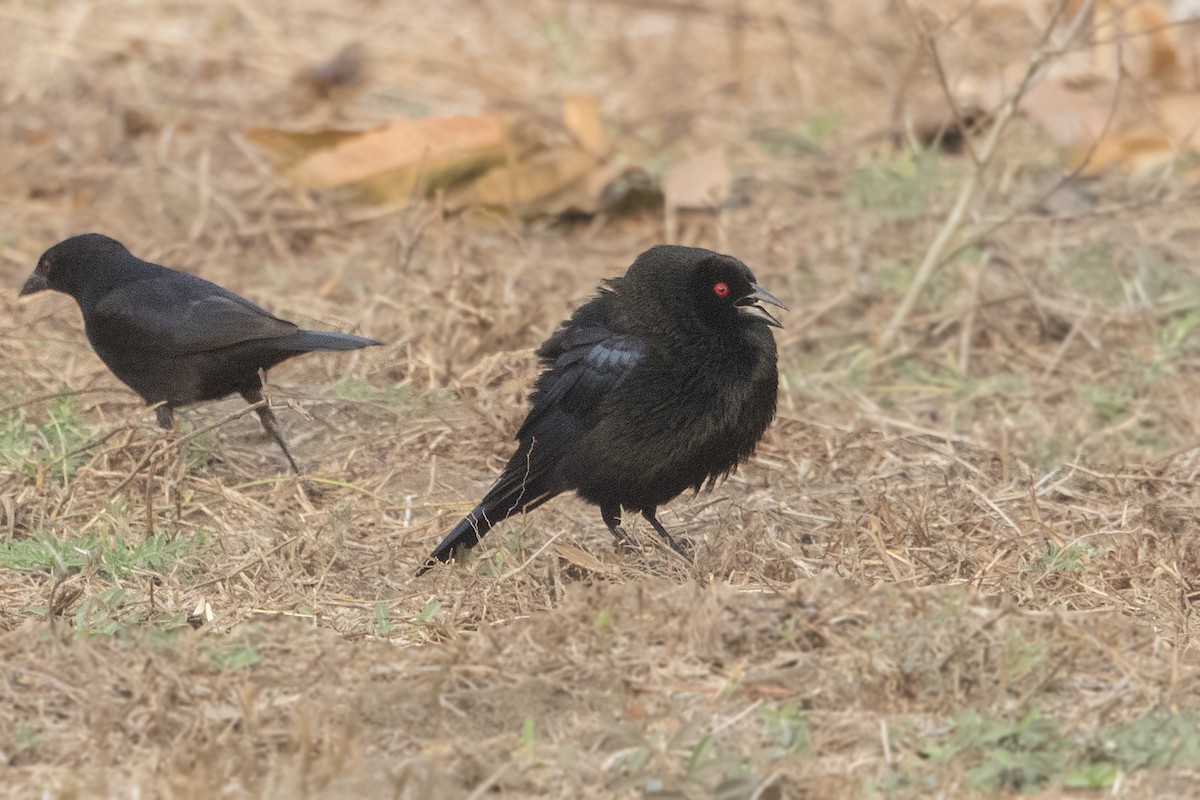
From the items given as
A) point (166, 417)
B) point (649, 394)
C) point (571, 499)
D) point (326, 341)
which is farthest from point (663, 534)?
point (166, 417)

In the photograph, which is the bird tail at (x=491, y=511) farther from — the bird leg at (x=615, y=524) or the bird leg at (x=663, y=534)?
the bird leg at (x=663, y=534)

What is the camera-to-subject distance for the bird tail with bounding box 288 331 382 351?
529cm

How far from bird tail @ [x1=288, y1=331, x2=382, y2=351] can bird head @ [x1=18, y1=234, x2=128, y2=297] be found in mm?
968

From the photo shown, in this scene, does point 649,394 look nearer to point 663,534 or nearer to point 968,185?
point 663,534

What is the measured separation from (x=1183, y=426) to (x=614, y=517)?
2.58 m

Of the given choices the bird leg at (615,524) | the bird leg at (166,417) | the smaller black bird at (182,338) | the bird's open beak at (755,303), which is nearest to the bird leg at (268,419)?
the smaller black bird at (182,338)

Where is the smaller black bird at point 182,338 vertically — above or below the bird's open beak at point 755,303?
below

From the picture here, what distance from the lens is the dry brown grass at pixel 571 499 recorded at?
11.7 ft

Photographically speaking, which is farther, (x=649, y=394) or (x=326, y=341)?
(x=326, y=341)

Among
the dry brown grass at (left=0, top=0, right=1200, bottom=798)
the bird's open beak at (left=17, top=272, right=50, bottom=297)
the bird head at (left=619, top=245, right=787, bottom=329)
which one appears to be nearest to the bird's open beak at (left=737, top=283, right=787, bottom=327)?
the bird head at (left=619, top=245, right=787, bottom=329)

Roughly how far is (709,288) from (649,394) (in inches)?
15.5

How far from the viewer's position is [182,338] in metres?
5.45

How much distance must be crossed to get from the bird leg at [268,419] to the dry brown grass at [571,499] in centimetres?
11

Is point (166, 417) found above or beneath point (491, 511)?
beneath
